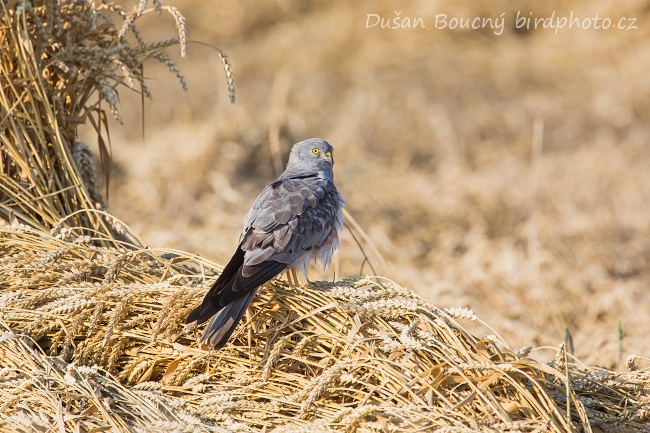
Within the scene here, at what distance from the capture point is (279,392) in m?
Result: 2.74

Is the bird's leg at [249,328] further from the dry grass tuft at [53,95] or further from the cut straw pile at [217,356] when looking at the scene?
the dry grass tuft at [53,95]

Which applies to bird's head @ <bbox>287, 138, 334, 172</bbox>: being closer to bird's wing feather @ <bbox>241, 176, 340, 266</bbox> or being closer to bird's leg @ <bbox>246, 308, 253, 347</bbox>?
bird's wing feather @ <bbox>241, 176, 340, 266</bbox>

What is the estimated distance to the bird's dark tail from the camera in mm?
2777

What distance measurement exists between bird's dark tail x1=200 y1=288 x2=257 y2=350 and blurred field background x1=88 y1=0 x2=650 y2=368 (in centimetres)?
219

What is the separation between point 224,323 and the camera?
2.81 m

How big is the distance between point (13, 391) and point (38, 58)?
1.74 meters

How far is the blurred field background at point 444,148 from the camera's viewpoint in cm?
628

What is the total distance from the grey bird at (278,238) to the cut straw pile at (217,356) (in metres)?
0.14

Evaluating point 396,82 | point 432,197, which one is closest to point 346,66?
point 396,82

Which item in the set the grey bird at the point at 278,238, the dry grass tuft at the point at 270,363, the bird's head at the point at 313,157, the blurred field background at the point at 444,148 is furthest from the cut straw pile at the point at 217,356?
the blurred field background at the point at 444,148

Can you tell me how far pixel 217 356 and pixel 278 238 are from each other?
68cm

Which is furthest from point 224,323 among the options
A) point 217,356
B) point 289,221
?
point 289,221

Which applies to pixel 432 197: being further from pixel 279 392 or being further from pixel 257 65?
pixel 279 392

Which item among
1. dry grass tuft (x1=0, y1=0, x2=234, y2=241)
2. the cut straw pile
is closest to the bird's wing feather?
the cut straw pile
